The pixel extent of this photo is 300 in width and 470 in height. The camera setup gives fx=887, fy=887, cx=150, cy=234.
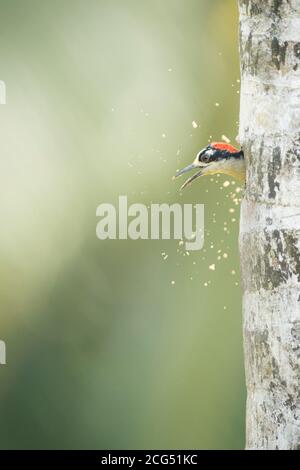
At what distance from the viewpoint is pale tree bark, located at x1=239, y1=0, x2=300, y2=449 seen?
3.15 m

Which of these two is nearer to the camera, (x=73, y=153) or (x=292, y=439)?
(x=292, y=439)

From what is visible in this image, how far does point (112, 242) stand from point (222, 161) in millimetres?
5004

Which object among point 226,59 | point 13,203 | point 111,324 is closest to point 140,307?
point 111,324

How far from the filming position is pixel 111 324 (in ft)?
28.5

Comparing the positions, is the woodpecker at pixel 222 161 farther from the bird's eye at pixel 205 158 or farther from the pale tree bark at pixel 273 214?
the pale tree bark at pixel 273 214

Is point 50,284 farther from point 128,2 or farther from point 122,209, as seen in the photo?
point 128,2

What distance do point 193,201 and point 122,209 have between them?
648 millimetres
